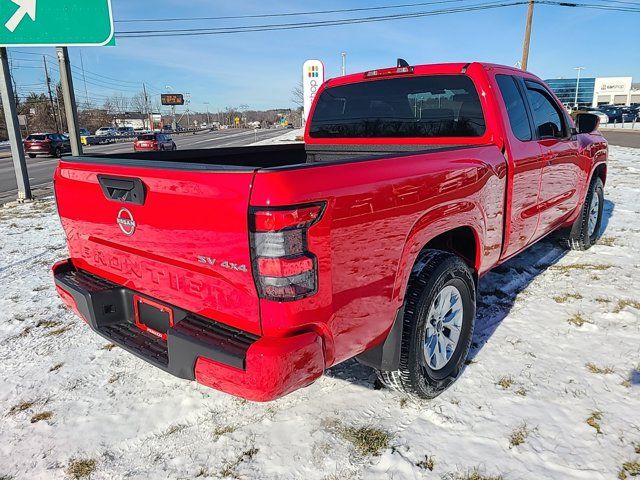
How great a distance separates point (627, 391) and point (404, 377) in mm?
1418

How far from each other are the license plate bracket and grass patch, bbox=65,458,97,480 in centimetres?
69

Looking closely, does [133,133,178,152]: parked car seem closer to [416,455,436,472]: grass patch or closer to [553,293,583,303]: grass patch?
[553,293,583,303]: grass patch

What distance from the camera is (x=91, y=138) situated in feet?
150

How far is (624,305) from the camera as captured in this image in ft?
12.7

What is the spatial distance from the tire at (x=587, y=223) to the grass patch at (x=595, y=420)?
120 inches

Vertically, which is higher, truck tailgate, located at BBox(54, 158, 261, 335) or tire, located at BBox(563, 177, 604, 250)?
truck tailgate, located at BBox(54, 158, 261, 335)

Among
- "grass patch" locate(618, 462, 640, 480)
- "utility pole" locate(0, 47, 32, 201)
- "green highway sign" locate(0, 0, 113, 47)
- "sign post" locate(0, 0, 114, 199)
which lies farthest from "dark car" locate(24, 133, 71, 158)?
"grass patch" locate(618, 462, 640, 480)

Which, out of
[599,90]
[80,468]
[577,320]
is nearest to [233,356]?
[80,468]

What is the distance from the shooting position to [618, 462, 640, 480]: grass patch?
2098mm

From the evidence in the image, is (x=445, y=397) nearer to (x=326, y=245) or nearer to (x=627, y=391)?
(x=627, y=391)

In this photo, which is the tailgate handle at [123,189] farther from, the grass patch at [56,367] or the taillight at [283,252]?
the grass patch at [56,367]

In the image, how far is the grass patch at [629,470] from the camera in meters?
2.10

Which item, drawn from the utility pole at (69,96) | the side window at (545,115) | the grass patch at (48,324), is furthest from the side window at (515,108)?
the utility pole at (69,96)

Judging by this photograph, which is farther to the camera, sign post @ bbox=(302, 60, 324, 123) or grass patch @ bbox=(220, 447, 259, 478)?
sign post @ bbox=(302, 60, 324, 123)
